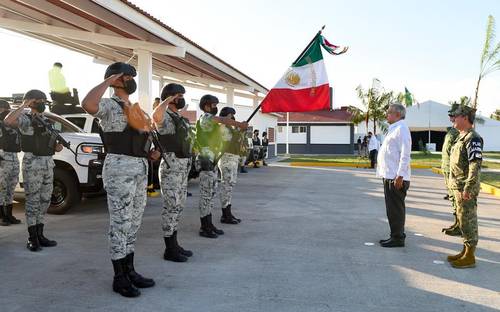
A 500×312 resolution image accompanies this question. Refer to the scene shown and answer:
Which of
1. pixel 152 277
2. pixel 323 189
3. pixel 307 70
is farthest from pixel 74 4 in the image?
pixel 323 189

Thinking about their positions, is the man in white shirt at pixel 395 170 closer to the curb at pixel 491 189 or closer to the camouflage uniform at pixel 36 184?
the camouflage uniform at pixel 36 184

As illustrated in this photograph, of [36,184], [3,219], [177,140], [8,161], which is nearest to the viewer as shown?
[177,140]

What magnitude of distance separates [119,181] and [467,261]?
12.8 ft

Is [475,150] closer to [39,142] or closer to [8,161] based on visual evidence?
[39,142]

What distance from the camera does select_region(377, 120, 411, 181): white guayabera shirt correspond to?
5649mm

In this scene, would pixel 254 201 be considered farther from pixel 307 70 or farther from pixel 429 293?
pixel 429 293

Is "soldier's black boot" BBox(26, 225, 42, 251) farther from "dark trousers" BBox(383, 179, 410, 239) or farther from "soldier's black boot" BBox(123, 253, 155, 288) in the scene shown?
"dark trousers" BBox(383, 179, 410, 239)

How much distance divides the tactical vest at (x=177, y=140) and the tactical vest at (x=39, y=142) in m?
1.64

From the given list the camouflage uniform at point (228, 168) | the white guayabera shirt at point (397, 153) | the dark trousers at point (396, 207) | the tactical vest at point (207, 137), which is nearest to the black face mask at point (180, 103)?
the tactical vest at point (207, 137)

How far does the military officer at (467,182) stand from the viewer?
495 cm

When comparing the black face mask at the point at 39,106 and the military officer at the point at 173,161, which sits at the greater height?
the black face mask at the point at 39,106

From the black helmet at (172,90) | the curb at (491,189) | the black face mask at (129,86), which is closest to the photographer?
the black face mask at (129,86)

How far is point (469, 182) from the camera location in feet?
16.2

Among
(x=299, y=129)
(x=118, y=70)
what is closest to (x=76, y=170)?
(x=118, y=70)
